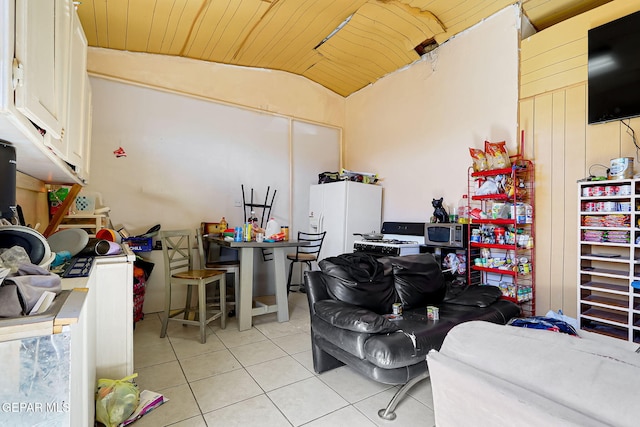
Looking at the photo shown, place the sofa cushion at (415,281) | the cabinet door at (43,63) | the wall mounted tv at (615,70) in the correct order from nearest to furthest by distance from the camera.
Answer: the cabinet door at (43,63) → the wall mounted tv at (615,70) → the sofa cushion at (415,281)

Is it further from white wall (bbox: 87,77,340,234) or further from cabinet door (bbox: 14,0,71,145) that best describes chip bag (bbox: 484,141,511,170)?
cabinet door (bbox: 14,0,71,145)

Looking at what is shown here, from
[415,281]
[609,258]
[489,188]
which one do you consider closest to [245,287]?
[415,281]

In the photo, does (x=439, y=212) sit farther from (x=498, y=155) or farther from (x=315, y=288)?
(x=315, y=288)

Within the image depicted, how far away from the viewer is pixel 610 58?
2639 millimetres

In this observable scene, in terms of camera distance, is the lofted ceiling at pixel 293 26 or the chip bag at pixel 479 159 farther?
the chip bag at pixel 479 159

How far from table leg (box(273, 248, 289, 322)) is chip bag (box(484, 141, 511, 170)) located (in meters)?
2.46

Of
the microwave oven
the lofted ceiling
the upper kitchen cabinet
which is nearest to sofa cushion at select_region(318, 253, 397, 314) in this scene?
the microwave oven

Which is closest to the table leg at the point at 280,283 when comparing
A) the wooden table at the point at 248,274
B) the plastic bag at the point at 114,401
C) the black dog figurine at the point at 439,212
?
the wooden table at the point at 248,274

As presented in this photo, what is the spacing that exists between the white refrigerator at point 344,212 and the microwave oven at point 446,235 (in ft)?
3.78

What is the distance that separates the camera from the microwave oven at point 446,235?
3.42 m

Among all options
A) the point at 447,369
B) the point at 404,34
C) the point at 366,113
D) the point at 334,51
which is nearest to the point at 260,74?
the point at 334,51

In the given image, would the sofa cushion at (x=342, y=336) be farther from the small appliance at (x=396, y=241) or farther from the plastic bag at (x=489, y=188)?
the plastic bag at (x=489, y=188)

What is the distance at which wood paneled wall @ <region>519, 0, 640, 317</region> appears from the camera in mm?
→ 2811

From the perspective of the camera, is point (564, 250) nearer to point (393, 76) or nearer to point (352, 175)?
point (352, 175)
